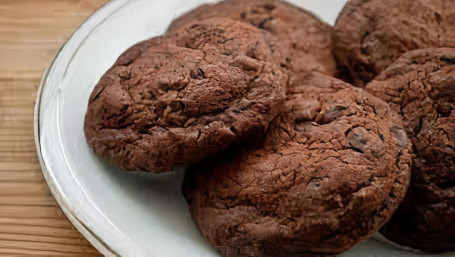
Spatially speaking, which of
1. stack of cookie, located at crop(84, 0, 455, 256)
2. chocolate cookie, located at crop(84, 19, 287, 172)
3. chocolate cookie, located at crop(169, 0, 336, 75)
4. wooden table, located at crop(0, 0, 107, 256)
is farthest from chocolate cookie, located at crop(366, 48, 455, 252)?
wooden table, located at crop(0, 0, 107, 256)

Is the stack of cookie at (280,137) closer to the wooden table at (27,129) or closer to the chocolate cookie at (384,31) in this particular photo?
the chocolate cookie at (384,31)

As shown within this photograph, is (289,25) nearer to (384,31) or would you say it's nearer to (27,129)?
(384,31)

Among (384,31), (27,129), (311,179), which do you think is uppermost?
(384,31)

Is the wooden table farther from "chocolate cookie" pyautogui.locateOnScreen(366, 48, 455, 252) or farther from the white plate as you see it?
"chocolate cookie" pyautogui.locateOnScreen(366, 48, 455, 252)

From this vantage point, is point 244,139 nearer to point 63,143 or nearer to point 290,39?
point 290,39

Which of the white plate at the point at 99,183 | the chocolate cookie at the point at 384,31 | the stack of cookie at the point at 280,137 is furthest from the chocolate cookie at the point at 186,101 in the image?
the chocolate cookie at the point at 384,31

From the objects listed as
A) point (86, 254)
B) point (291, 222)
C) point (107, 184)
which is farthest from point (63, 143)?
point (291, 222)

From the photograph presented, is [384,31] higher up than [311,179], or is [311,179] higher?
[384,31]

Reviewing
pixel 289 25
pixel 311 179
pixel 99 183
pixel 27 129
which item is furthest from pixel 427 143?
pixel 27 129

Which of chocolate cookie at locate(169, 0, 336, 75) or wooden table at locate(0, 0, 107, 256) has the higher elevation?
chocolate cookie at locate(169, 0, 336, 75)
